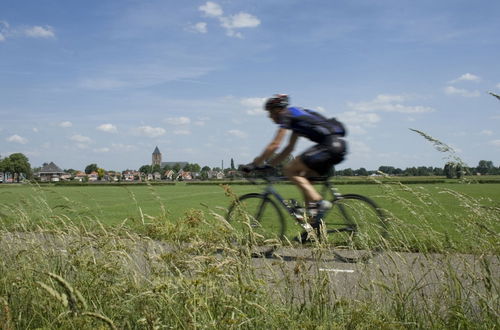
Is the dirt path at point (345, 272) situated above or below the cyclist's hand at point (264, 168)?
below

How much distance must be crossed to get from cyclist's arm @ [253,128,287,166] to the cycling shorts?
1.67 ft

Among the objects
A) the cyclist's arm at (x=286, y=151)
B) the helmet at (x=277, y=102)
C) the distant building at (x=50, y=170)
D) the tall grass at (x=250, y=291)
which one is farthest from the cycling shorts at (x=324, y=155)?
the distant building at (x=50, y=170)

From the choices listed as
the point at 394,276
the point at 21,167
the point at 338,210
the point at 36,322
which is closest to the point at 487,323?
the point at 394,276

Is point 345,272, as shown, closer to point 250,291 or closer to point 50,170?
point 250,291

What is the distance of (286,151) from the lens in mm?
6996

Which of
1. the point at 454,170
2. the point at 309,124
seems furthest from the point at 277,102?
the point at 454,170

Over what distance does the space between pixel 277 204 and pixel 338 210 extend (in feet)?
3.97

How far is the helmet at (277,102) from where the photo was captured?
6668 millimetres

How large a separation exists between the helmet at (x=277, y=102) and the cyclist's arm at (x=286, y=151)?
1.69 feet

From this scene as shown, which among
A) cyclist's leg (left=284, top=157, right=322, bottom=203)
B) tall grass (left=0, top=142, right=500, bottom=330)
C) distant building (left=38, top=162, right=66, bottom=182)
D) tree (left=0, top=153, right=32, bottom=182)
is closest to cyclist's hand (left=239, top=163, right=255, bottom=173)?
cyclist's leg (left=284, top=157, right=322, bottom=203)

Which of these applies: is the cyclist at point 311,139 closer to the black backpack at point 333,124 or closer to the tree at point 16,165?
the black backpack at point 333,124

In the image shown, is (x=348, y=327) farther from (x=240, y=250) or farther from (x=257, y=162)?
(x=257, y=162)

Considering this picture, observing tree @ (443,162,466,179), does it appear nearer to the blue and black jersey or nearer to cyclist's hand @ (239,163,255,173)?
the blue and black jersey

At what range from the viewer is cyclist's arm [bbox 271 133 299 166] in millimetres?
6812
